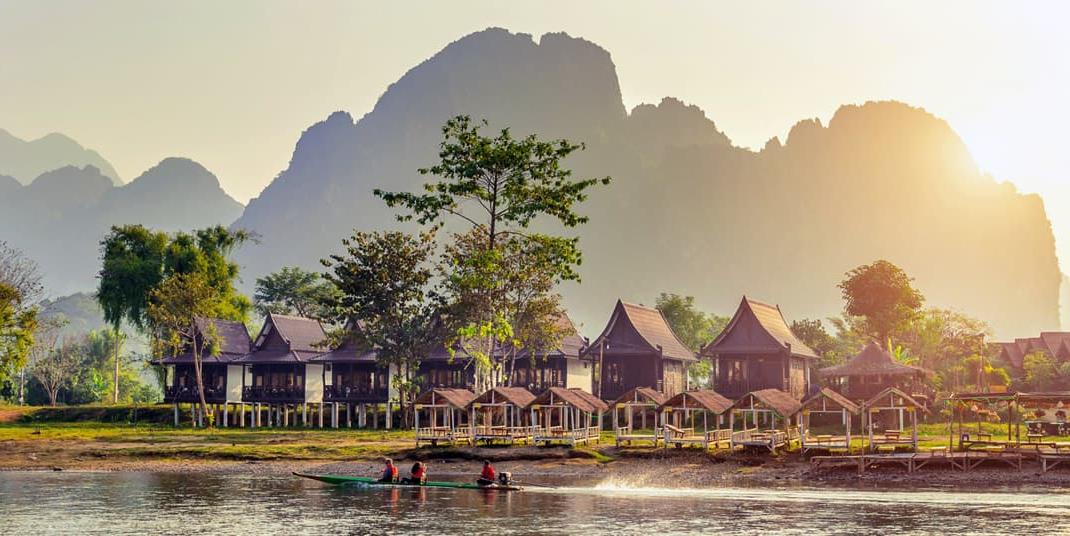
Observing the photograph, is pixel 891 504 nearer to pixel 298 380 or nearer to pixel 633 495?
pixel 633 495

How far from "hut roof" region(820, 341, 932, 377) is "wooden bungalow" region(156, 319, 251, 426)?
44.9 meters

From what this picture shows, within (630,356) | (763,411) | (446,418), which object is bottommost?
(446,418)

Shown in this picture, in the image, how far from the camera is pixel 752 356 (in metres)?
77.8

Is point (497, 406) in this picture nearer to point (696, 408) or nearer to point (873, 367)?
point (696, 408)

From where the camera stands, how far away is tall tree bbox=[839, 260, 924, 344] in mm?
92812

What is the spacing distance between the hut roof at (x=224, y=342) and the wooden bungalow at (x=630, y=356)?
93.5 ft

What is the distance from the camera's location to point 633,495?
4541 centimetres

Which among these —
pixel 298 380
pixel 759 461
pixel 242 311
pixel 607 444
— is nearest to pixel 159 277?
pixel 242 311

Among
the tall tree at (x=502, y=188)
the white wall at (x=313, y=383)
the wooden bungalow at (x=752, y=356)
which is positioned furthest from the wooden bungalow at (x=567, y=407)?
the white wall at (x=313, y=383)

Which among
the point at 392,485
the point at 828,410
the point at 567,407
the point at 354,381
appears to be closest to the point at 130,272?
the point at 354,381

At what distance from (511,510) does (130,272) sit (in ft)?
220

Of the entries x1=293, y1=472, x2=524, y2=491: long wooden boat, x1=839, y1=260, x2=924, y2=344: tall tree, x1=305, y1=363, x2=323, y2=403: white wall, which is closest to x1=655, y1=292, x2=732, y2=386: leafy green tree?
x1=839, y1=260, x2=924, y2=344: tall tree

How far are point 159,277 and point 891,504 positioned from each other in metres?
73.8

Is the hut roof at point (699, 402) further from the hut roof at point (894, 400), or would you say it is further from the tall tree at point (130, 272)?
the tall tree at point (130, 272)
